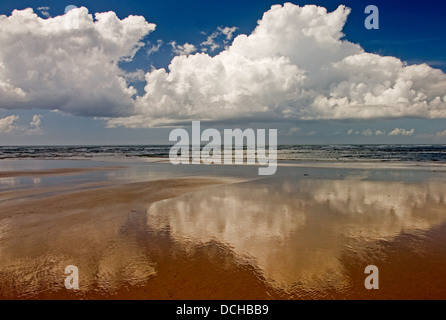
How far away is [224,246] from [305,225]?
3.15 m

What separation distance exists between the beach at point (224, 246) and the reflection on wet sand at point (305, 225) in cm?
4

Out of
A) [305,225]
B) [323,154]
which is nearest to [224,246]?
[305,225]

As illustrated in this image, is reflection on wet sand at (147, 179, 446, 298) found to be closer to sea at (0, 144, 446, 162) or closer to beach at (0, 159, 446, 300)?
beach at (0, 159, 446, 300)

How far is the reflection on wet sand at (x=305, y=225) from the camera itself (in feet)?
19.2

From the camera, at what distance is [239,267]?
6.06 meters

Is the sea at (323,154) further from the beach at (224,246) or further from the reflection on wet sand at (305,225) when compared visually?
the beach at (224,246)

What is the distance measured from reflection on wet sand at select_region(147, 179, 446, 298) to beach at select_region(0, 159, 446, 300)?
0.12 feet

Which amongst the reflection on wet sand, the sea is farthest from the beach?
the sea

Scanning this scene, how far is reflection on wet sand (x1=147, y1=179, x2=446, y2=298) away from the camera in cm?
587

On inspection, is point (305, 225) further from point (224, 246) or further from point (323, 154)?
→ point (323, 154)
